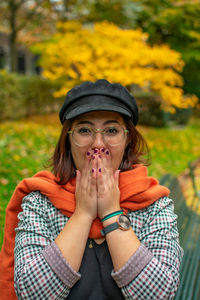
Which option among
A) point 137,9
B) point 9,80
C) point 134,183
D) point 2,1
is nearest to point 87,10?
point 137,9

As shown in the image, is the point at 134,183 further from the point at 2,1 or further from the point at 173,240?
the point at 2,1

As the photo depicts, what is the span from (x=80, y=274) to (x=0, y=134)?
6670mm

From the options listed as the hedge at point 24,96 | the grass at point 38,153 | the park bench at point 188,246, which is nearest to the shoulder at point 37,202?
the grass at point 38,153

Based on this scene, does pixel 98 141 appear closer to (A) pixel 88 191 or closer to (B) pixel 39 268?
(A) pixel 88 191

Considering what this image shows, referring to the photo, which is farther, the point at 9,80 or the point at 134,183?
the point at 9,80

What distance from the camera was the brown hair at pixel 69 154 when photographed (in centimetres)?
174

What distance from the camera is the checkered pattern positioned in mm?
1368

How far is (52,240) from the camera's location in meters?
1.54

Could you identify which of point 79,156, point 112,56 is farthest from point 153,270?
point 112,56

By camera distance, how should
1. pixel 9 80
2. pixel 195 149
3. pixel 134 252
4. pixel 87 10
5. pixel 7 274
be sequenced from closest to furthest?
pixel 134 252 < pixel 7 274 < pixel 195 149 < pixel 9 80 < pixel 87 10

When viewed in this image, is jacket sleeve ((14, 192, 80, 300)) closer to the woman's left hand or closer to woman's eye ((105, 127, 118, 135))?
the woman's left hand

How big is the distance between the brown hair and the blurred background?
1322 mm

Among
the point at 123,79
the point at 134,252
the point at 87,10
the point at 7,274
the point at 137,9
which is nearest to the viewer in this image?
the point at 134,252

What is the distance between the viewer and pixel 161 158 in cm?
803
